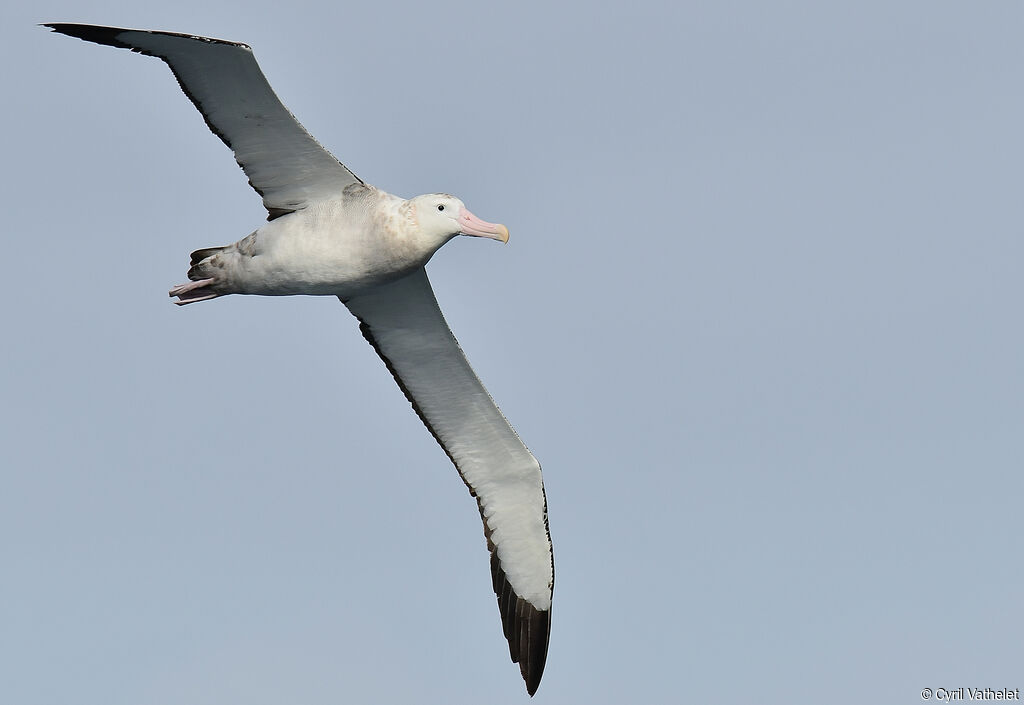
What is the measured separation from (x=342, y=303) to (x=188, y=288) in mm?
1908

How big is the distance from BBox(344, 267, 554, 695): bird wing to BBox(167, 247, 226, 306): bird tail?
1.64 metres

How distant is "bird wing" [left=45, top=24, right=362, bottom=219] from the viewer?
43.5 ft

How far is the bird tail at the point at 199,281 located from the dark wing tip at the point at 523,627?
4.67 meters

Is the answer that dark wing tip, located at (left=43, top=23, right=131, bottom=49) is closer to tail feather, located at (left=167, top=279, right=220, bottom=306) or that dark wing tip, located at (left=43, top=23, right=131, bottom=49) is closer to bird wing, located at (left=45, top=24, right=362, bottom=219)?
bird wing, located at (left=45, top=24, right=362, bottom=219)

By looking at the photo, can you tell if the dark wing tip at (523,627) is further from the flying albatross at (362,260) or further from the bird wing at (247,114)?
the bird wing at (247,114)

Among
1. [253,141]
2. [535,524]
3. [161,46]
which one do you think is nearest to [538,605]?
[535,524]

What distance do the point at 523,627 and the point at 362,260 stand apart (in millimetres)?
5401

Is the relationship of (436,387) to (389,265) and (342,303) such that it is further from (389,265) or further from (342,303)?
(389,265)

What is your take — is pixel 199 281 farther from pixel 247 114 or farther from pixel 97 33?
pixel 97 33

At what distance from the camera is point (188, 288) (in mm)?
15250

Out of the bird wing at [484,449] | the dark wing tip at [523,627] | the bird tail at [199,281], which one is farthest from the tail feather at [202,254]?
the dark wing tip at [523,627]

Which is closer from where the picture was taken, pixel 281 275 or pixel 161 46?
pixel 161 46

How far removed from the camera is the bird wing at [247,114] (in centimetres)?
1327

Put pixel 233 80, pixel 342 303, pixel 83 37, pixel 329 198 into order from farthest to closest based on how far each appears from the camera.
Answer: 1. pixel 342 303
2. pixel 329 198
3. pixel 233 80
4. pixel 83 37
